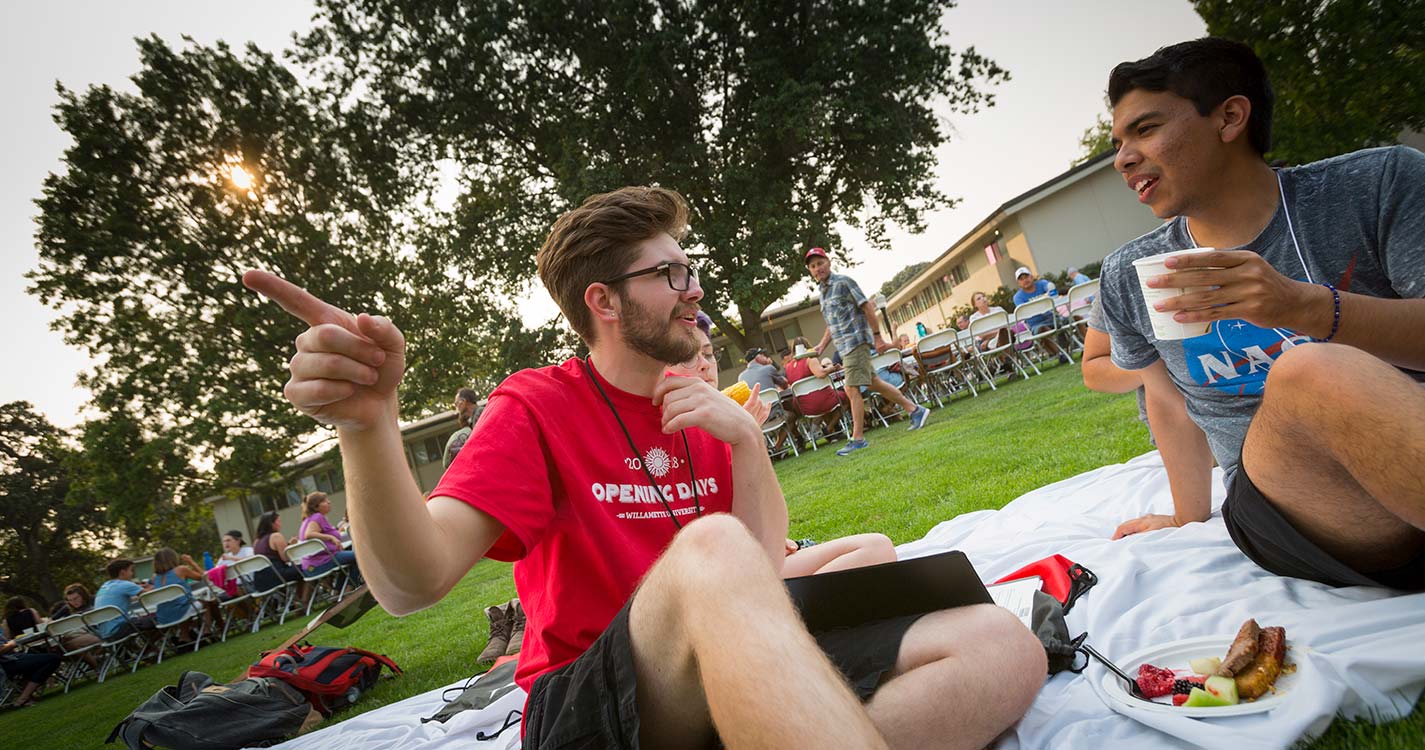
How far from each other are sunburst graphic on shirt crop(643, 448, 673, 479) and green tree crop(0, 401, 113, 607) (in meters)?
38.7

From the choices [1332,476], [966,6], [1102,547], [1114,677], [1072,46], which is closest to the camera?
[1332,476]

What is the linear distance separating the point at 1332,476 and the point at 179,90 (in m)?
27.6

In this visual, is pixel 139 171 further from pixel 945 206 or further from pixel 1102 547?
pixel 1102 547

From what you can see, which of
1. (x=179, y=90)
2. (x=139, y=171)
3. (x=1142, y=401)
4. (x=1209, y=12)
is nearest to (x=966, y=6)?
(x=1209, y=12)

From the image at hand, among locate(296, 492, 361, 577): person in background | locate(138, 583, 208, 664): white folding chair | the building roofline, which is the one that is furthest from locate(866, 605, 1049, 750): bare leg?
the building roofline

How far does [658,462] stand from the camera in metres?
2.06

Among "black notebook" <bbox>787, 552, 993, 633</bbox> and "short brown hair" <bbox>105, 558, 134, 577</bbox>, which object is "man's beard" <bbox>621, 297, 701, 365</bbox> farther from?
"short brown hair" <bbox>105, 558, 134, 577</bbox>

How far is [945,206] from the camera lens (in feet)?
69.3

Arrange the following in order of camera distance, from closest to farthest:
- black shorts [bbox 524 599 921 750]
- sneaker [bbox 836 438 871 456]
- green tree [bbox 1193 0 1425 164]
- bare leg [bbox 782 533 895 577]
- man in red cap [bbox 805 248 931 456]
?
black shorts [bbox 524 599 921 750], bare leg [bbox 782 533 895 577], man in red cap [bbox 805 248 931 456], sneaker [bbox 836 438 871 456], green tree [bbox 1193 0 1425 164]

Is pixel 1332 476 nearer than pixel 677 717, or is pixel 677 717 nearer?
pixel 677 717

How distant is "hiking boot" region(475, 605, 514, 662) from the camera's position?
4965 millimetres

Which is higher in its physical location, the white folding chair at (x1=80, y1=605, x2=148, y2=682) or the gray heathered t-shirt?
the gray heathered t-shirt

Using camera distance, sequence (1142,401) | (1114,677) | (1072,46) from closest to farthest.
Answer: (1114,677) < (1142,401) < (1072,46)

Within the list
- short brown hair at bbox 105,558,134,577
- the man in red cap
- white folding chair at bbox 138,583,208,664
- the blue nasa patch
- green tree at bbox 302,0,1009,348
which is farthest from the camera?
green tree at bbox 302,0,1009,348
